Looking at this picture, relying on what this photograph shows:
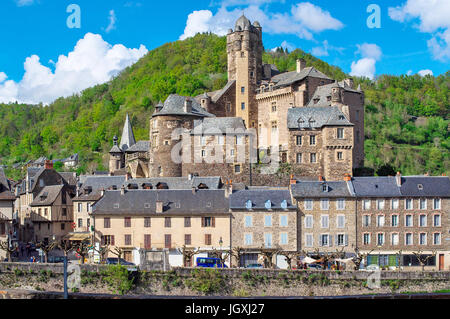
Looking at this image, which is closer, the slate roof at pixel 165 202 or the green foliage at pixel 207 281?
the green foliage at pixel 207 281

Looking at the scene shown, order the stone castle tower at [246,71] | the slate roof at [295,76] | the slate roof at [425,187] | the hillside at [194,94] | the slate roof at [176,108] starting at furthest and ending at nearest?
1. the hillside at [194,94]
2. the stone castle tower at [246,71]
3. the slate roof at [295,76]
4. the slate roof at [176,108]
5. the slate roof at [425,187]

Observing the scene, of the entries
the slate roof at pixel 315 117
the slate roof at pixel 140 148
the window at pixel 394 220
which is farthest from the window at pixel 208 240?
the slate roof at pixel 140 148

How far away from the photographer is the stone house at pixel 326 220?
44625mm

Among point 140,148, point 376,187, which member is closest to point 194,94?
point 140,148

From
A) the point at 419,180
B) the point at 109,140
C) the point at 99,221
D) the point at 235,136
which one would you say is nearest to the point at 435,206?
the point at 419,180

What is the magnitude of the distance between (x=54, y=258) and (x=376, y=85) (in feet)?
338

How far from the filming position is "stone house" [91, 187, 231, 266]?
4472 centimetres

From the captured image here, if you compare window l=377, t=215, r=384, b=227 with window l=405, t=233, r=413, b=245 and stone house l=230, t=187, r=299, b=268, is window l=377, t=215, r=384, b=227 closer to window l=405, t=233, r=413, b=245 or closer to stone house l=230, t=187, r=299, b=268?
window l=405, t=233, r=413, b=245

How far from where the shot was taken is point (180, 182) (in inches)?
2159

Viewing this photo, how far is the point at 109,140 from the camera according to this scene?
368 ft

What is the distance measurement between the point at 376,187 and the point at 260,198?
8.89 m

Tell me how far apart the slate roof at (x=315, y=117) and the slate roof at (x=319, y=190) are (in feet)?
35.6

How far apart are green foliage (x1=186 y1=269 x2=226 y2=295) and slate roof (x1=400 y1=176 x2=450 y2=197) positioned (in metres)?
17.0

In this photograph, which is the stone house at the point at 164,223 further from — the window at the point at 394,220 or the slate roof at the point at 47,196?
the window at the point at 394,220
